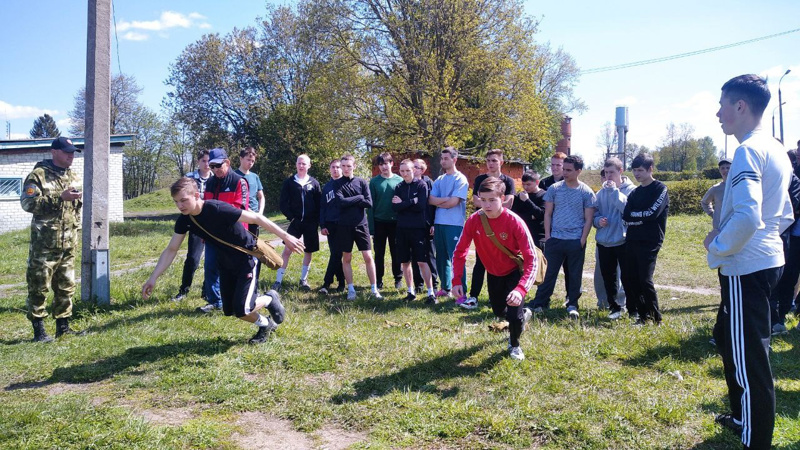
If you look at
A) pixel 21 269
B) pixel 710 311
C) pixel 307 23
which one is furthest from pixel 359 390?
pixel 307 23

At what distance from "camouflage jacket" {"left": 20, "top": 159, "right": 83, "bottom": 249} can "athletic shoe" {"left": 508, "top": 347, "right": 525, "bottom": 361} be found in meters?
5.40

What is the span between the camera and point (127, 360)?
5602mm

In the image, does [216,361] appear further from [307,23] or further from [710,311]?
[307,23]

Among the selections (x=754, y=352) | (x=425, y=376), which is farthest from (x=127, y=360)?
(x=754, y=352)

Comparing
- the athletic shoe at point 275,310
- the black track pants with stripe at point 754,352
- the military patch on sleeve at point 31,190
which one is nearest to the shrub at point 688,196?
the athletic shoe at point 275,310

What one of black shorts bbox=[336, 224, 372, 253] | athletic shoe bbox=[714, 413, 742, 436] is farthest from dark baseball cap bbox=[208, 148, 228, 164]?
athletic shoe bbox=[714, 413, 742, 436]

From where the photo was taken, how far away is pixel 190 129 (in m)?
42.1

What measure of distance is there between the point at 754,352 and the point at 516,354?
228cm

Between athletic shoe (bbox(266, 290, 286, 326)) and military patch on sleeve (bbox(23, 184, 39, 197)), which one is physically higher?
military patch on sleeve (bbox(23, 184, 39, 197))

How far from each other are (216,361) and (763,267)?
4.70 meters

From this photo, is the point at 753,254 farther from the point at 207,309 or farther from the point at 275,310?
the point at 207,309

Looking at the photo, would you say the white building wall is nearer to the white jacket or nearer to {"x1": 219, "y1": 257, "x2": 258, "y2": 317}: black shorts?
{"x1": 219, "y1": 257, "x2": 258, "y2": 317}: black shorts

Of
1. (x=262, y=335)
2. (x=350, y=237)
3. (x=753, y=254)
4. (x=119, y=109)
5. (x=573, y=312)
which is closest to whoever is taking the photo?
(x=753, y=254)

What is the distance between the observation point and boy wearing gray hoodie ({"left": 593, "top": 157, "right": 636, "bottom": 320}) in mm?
7289
